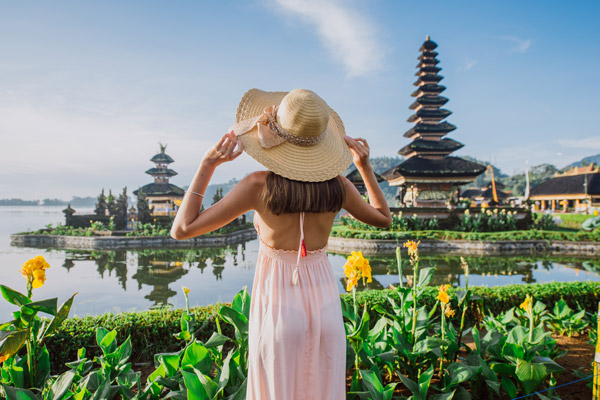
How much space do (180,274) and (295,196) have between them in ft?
30.6

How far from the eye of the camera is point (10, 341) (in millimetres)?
1809

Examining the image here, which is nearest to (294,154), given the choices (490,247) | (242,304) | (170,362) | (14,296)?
(242,304)

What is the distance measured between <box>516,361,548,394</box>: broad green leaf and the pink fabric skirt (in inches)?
51.0

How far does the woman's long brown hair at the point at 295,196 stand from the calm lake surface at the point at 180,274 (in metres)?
4.45

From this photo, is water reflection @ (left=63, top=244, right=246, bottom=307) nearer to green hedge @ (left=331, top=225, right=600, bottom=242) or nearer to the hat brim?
green hedge @ (left=331, top=225, right=600, bottom=242)

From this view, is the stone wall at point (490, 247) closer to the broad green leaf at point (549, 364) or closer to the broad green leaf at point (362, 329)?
the broad green leaf at point (549, 364)

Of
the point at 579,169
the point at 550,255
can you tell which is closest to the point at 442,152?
the point at 550,255

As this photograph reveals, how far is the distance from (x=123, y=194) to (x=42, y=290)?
1584 centimetres

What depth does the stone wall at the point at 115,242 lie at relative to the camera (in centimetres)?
1673

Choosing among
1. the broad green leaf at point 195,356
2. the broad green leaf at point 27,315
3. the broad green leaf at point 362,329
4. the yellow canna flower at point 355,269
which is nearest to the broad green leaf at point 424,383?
the broad green leaf at point 362,329

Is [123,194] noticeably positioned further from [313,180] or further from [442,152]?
[313,180]

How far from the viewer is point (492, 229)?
16.5 m

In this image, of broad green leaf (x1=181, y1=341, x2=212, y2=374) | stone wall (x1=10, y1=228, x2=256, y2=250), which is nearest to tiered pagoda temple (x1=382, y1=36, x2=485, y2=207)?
stone wall (x1=10, y1=228, x2=256, y2=250)

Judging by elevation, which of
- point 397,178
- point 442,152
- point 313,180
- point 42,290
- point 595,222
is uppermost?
point 442,152
